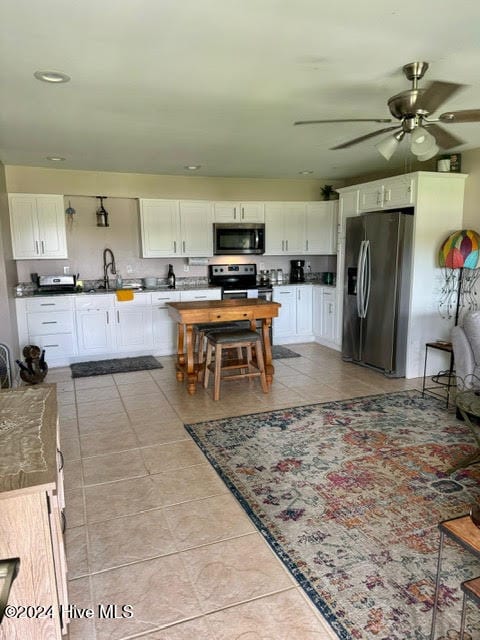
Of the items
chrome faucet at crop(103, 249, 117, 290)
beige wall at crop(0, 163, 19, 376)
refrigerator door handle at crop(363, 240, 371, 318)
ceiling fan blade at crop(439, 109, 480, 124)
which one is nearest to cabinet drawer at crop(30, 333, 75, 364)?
beige wall at crop(0, 163, 19, 376)

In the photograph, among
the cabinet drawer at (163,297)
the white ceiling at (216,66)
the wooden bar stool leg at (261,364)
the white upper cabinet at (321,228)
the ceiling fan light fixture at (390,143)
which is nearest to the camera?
the white ceiling at (216,66)

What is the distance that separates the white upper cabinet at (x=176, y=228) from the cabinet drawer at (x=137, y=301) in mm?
596

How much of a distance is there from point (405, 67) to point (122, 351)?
4511 millimetres

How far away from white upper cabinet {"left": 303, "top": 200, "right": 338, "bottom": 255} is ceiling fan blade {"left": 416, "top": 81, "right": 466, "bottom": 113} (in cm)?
351

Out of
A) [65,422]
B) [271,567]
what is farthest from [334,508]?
[65,422]

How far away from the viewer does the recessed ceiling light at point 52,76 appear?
249cm

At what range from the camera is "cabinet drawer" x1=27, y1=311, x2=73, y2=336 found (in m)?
5.21

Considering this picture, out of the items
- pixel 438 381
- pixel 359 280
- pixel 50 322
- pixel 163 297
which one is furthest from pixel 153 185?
pixel 438 381

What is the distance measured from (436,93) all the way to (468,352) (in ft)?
6.62

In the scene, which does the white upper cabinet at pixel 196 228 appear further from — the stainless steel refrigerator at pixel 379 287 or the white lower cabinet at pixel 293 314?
the stainless steel refrigerator at pixel 379 287

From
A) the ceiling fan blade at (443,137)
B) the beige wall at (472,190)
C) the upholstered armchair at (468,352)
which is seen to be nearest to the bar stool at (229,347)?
the upholstered armchair at (468,352)

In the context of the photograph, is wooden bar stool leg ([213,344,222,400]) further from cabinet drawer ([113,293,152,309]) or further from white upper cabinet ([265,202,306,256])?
white upper cabinet ([265,202,306,256])

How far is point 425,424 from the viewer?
3.61m

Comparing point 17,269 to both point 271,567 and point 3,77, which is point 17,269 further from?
point 271,567
